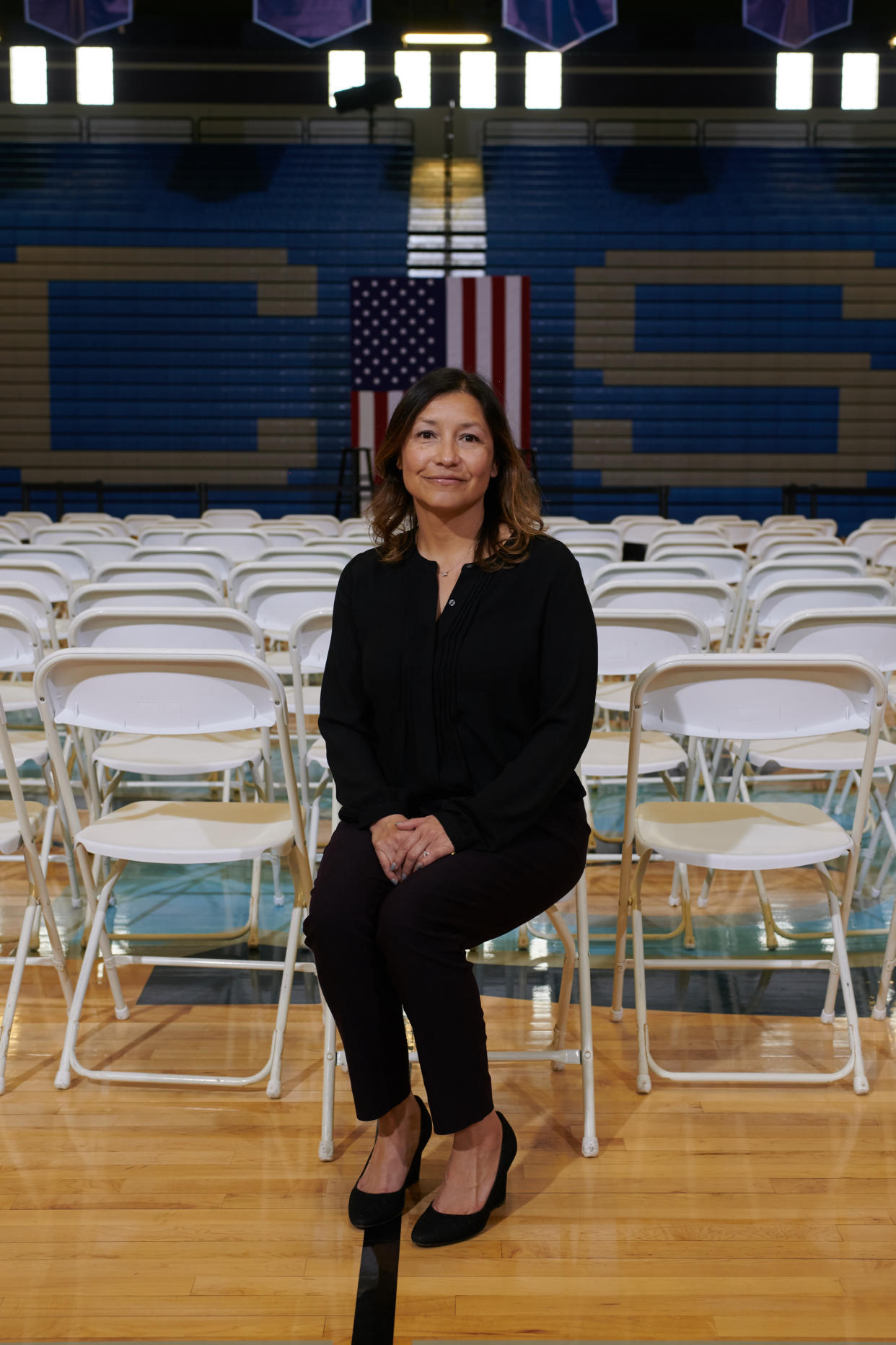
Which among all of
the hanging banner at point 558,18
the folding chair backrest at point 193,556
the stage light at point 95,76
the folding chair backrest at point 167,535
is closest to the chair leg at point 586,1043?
the folding chair backrest at point 193,556

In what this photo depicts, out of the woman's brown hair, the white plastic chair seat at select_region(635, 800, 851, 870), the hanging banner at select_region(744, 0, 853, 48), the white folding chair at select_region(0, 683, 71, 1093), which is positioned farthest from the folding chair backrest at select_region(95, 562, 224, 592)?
the hanging banner at select_region(744, 0, 853, 48)

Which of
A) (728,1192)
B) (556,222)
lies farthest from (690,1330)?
(556,222)

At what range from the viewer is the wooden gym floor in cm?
165

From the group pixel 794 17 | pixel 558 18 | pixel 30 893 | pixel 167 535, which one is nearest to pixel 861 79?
pixel 794 17

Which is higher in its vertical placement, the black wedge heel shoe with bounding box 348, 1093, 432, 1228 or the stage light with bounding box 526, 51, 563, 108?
the stage light with bounding box 526, 51, 563, 108

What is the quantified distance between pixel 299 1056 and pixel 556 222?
14.0 m

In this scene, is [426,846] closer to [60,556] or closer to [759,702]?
[759,702]

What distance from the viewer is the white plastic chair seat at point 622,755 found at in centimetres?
Result: 294

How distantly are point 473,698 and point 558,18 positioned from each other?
951 centimetres

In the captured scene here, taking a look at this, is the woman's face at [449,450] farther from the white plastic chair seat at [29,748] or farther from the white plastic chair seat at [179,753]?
the white plastic chair seat at [29,748]

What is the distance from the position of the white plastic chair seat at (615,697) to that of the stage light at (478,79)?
13988 mm

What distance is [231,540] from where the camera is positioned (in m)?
5.91

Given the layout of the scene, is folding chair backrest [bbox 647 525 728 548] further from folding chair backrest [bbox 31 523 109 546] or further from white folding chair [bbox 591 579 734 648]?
folding chair backrest [bbox 31 523 109 546]

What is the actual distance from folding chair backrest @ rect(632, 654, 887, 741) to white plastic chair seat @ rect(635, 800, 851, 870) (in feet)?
0.73
